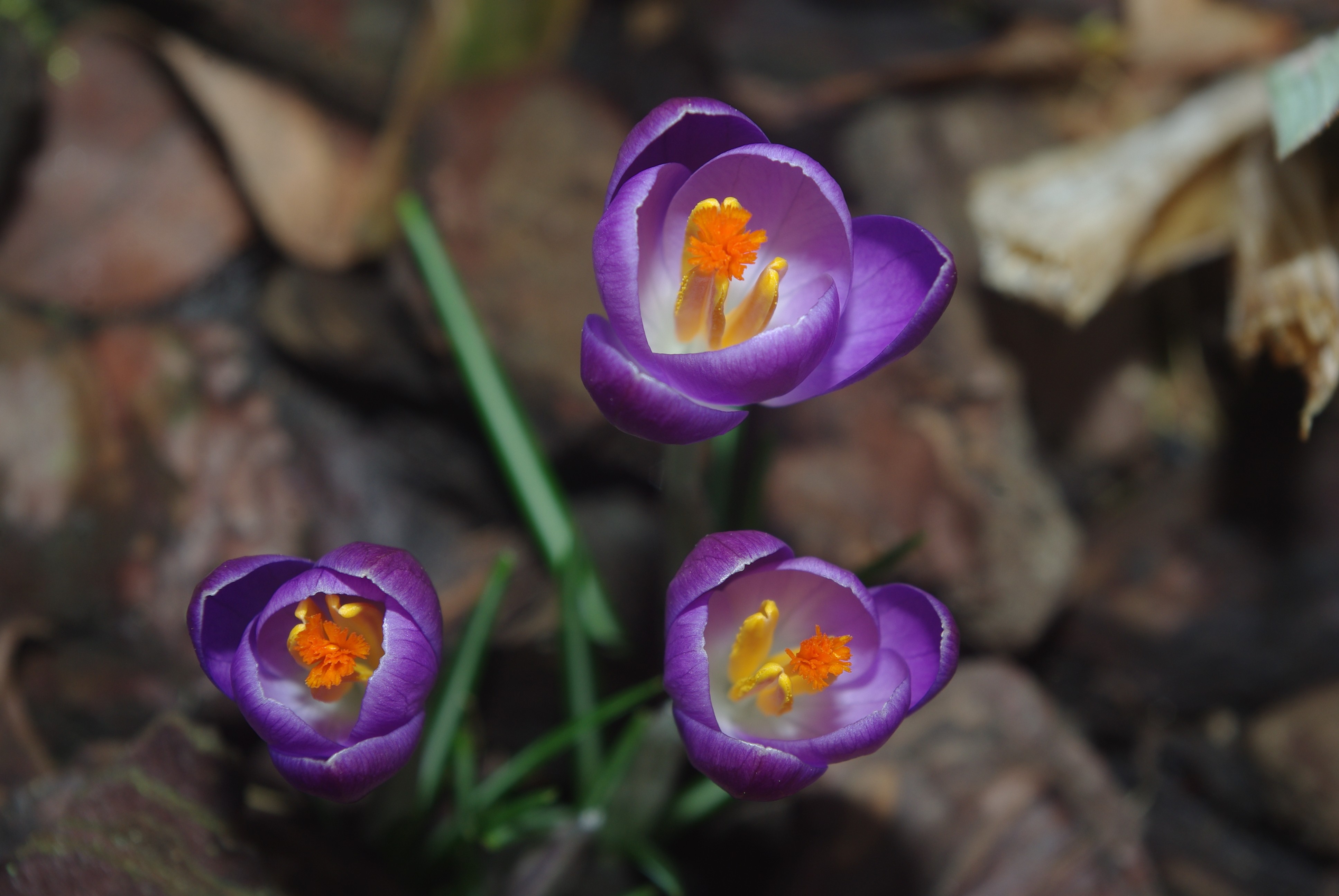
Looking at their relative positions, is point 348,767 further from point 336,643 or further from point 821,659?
point 821,659

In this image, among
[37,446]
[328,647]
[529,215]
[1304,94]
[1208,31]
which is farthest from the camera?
[1208,31]

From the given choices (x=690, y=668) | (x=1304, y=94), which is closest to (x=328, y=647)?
(x=690, y=668)

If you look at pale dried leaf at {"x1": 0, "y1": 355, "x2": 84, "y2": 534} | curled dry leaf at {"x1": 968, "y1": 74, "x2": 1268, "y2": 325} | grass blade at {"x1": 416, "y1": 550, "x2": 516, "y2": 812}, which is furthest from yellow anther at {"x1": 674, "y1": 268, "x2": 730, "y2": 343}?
pale dried leaf at {"x1": 0, "y1": 355, "x2": 84, "y2": 534}

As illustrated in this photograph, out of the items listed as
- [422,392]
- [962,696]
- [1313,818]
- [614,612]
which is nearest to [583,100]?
[422,392]

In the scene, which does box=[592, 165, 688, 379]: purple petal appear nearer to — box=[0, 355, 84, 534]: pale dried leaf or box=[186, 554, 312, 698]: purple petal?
box=[186, 554, 312, 698]: purple petal

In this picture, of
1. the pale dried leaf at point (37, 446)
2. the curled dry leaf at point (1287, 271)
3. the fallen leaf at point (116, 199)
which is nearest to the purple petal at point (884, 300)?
the curled dry leaf at point (1287, 271)
